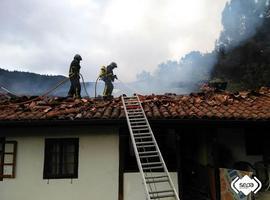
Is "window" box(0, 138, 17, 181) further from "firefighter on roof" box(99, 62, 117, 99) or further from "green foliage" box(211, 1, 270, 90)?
"green foliage" box(211, 1, 270, 90)

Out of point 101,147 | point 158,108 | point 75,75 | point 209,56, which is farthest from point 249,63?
point 101,147

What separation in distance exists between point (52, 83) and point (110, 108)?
28.7 m

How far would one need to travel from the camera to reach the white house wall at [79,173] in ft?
36.0

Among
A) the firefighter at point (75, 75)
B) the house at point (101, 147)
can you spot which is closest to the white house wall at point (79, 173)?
the house at point (101, 147)

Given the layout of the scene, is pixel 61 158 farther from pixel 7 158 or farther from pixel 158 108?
pixel 158 108

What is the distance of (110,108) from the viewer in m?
11.9

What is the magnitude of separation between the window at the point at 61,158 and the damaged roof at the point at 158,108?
0.93 m

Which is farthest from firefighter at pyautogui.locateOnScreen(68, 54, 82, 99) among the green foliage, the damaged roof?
the green foliage

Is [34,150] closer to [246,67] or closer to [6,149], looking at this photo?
[6,149]

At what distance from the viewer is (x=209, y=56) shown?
4062 centimetres

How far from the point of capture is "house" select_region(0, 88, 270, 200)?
35.4 ft

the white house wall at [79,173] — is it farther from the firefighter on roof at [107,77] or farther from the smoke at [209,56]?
the smoke at [209,56]

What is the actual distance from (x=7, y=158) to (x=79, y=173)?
2.26 meters

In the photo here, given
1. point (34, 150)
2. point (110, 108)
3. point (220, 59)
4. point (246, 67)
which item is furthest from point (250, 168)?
point (220, 59)
